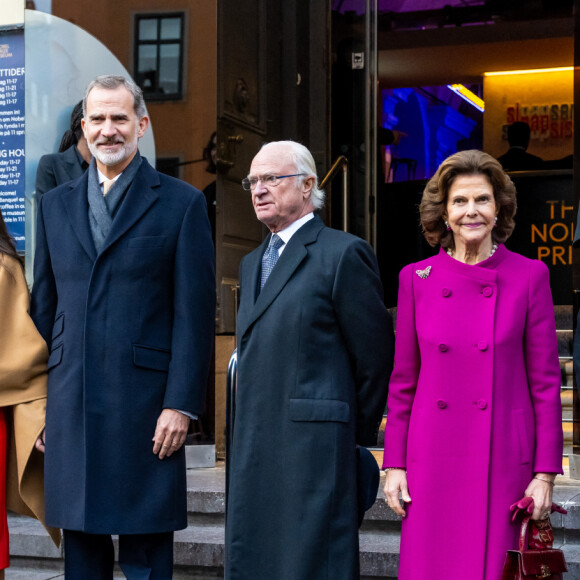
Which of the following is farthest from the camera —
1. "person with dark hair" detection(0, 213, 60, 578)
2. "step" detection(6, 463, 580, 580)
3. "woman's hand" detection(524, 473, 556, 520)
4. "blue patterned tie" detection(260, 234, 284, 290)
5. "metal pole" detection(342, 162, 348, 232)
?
"metal pole" detection(342, 162, 348, 232)

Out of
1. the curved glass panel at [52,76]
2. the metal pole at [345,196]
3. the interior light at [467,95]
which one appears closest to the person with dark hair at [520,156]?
the metal pole at [345,196]

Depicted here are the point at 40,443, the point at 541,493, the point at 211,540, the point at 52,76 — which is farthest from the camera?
the point at 52,76

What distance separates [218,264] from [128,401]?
290 centimetres

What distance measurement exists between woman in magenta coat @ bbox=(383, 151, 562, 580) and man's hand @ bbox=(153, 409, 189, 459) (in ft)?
2.22

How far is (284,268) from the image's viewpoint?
340 cm

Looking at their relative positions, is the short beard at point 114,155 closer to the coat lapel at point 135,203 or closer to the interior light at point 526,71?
the coat lapel at point 135,203

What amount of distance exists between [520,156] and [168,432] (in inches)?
349

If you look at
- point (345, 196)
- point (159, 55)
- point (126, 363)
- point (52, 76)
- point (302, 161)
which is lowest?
point (126, 363)

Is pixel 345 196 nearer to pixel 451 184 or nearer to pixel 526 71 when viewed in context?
pixel 451 184

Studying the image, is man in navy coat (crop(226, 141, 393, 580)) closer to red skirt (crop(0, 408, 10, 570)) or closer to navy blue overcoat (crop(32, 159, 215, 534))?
navy blue overcoat (crop(32, 159, 215, 534))

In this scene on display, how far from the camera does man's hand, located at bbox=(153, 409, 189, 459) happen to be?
11.5 feet

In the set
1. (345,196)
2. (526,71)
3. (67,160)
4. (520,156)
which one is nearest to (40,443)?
(67,160)

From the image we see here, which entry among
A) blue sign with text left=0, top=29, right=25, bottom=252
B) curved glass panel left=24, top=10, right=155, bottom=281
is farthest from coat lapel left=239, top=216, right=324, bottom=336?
blue sign with text left=0, top=29, right=25, bottom=252

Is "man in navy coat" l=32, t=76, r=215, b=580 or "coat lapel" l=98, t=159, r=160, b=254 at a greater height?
"coat lapel" l=98, t=159, r=160, b=254
